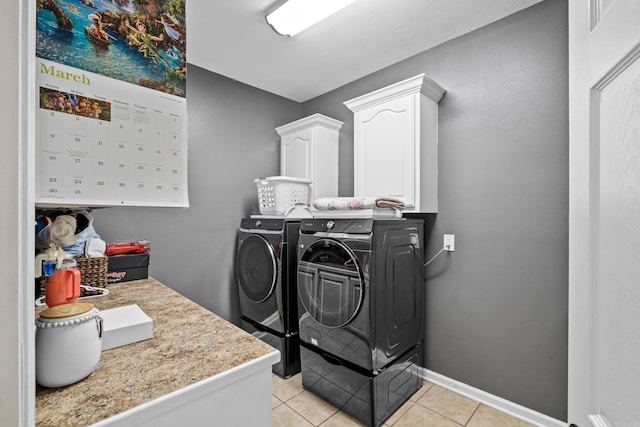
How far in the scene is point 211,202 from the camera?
2693mm

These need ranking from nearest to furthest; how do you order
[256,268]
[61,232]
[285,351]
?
[61,232]
[285,351]
[256,268]

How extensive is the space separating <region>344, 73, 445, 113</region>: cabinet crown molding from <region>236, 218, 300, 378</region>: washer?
110 centimetres

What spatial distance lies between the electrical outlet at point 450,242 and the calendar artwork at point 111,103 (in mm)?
1947

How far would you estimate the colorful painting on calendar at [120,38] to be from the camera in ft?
1.73

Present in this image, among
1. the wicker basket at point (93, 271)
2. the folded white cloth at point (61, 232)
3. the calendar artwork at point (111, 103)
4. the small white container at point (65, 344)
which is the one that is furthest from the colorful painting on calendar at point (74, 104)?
the wicker basket at point (93, 271)

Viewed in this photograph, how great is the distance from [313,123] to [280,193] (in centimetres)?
74

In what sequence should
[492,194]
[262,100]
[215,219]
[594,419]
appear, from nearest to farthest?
1. [594,419]
2. [492,194]
3. [215,219]
4. [262,100]

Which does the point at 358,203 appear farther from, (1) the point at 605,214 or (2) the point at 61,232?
(2) the point at 61,232

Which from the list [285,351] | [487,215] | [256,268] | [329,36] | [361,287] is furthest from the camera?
[256,268]

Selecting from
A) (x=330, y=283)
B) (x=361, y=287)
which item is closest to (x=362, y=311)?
(x=361, y=287)

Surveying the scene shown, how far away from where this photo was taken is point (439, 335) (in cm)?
223
